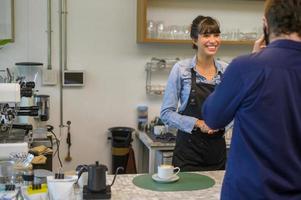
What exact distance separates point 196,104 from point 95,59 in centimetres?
157

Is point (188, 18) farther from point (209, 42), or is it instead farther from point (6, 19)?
point (6, 19)

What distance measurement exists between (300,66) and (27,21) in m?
2.87

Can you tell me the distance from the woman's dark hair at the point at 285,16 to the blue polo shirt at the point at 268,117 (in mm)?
39

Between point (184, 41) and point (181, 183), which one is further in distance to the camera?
point (184, 41)

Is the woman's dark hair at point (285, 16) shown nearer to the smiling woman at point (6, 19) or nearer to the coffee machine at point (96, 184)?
the coffee machine at point (96, 184)

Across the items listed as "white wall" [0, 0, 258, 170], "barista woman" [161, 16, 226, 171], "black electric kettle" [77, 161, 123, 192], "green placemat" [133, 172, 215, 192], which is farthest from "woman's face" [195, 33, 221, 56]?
"white wall" [0, 0, 258, 170]

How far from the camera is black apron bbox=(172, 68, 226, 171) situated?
8.02 ft

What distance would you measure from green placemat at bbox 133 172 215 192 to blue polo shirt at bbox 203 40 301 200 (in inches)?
25.5

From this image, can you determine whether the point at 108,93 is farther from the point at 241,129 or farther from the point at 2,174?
the point at 241,129

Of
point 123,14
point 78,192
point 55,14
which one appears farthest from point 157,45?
point 78,192

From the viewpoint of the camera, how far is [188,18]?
3.89 metres

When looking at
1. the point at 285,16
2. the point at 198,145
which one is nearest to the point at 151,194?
the point at 198,145

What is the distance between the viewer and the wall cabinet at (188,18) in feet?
12.1

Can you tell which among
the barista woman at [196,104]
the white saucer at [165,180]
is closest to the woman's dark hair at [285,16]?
the white saucer at [165,180]
